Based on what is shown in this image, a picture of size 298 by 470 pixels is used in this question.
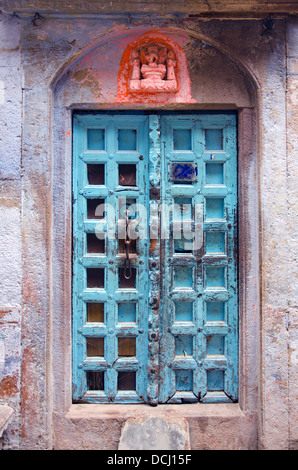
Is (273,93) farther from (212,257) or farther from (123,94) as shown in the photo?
(212,257)

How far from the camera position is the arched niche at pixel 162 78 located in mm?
2711

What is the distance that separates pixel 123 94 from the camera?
8.93 ft

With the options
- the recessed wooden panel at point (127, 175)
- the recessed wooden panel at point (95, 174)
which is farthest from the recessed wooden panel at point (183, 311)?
the recessed wooden panel at point (95, 174)

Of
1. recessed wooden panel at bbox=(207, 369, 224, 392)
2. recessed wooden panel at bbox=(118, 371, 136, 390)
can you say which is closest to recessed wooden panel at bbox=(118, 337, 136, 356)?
recessed wooden panel at bbox=(118, 371, 136, 390)

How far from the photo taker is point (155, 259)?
2.80 meters

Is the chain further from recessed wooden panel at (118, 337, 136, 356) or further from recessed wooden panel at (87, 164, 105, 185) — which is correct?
recessed wooden panel at (118, 337, 136, 356)

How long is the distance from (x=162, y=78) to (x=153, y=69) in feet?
0.36

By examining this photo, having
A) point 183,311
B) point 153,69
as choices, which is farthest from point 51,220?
point 153,69

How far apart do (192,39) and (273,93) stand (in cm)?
86

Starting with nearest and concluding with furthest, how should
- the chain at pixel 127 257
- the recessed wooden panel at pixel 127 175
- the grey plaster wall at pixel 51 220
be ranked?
1. the grey plaster wall at pixel 51 220
2. the chain at pixel 127 257
3. the recessed wooden panel at pixel 127 175

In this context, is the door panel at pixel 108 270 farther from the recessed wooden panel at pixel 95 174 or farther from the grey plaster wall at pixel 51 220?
the grey plaster wall at pixel 51 220

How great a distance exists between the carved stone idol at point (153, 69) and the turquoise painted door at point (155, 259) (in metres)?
0.25
